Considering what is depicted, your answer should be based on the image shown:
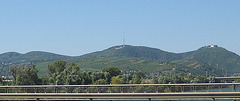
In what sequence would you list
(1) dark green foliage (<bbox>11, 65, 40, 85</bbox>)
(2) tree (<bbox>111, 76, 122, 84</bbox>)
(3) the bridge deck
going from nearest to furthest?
(3) the bridge deck
(1) dark green foliage (<bbox>11, 65, 40, 85</bbox>)
(2) tree (<bbox>111, 76, 122, 84</bbox>)

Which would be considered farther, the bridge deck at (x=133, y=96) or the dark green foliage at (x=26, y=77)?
the dark green foliage at (x=26, y=77)

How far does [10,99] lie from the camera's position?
74.6 m

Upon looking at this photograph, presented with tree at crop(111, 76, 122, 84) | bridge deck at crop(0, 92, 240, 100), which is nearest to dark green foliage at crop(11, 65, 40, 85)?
tree at crop(111, 76, 122, 84)

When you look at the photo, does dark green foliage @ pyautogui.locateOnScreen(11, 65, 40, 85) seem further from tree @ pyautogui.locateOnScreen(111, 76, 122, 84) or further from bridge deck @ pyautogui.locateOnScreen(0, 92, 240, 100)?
bridge deck @ pyautogui.locateOnScreen(0, 92, 240, 100)

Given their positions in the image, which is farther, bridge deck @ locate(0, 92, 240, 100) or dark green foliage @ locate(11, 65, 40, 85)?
dark green foliage @ locate(11, 65, 40, 85)

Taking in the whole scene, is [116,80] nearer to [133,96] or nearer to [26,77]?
[26,77]

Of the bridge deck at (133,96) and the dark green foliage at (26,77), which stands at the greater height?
the dark green foliage at (26,77)

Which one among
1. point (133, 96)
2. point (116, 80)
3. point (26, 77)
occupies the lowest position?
point (133, 96)

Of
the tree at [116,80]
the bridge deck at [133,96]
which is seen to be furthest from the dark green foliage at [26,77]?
the bridge deck at [133,96]

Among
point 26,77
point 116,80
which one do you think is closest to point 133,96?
point 116,80

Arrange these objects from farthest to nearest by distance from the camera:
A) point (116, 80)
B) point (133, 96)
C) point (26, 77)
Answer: point (116, 80) < point (26, 77) < point (133, 96)

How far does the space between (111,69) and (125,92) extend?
72.4 metres

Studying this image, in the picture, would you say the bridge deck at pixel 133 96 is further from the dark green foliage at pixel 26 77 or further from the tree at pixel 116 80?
the tree at pixel 116 80

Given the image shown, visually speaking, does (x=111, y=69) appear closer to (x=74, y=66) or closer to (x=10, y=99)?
(x=74, y=66)
